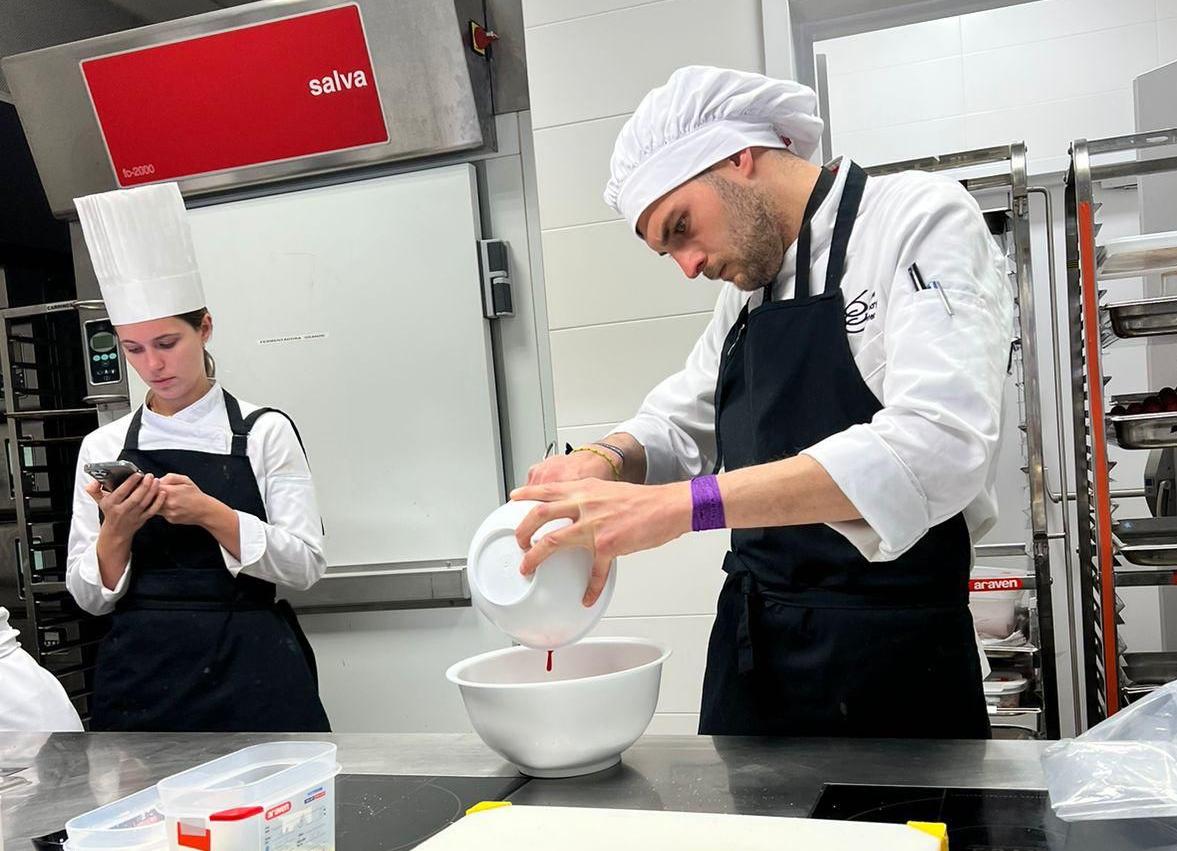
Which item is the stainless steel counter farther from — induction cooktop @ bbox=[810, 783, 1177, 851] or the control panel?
the control panel

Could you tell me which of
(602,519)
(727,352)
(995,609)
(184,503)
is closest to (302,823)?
(602,519)

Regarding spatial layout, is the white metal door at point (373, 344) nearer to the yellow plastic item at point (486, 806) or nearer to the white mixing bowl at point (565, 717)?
the white mixing bowl at point (565, 717)

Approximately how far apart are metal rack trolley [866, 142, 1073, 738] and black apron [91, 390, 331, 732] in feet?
4.99

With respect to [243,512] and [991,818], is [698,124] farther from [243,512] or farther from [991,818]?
[243,512]

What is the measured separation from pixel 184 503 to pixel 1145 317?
198 cm

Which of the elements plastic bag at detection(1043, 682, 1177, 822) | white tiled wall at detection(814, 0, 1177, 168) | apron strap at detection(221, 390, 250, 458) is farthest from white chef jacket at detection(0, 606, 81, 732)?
white tiled wall at detection(814, 0, 1177, 168)

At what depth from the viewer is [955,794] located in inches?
37.8

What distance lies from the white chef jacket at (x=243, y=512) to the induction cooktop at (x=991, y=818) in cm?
153

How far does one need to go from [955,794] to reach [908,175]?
77 cm

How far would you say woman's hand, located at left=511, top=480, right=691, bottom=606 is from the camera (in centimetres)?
107

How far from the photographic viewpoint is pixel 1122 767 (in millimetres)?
933

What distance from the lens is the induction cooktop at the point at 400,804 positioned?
1004mm

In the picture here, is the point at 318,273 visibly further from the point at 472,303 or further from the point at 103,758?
the point at 103,758

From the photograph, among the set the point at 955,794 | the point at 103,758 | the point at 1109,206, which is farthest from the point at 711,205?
the point at 1109,206
